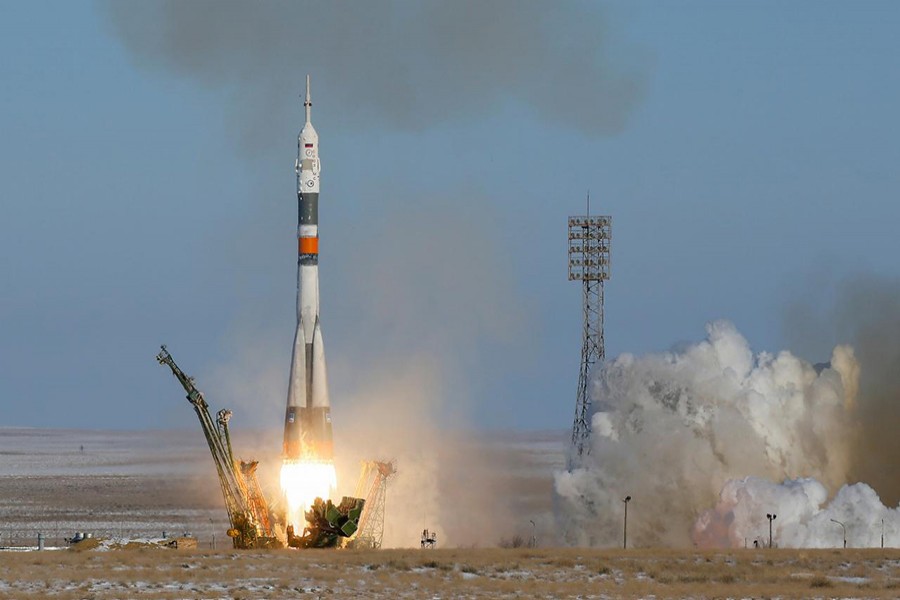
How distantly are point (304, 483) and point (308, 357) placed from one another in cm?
688

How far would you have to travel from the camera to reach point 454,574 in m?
88.1

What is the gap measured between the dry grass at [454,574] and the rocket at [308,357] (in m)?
11.4

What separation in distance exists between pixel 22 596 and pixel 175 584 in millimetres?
7232

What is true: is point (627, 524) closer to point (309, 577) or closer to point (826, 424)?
point (826, 424)

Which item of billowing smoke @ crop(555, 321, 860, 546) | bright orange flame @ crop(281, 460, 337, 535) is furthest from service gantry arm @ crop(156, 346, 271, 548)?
billowing smoke @ crop(555, 321, 860, 546)

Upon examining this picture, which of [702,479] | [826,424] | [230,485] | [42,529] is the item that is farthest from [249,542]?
Answer: [42,529]

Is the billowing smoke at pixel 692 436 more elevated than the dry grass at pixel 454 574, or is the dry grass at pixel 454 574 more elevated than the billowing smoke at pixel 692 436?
the billowing smoke at pixel 692 436

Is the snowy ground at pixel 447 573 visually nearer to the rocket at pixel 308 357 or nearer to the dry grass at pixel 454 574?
the dry grass at pixel 454 574

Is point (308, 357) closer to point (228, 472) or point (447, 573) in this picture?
point (228, 472)

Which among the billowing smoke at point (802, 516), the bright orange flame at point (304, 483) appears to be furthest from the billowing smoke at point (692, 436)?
the bright orange flame at point (304, 483)

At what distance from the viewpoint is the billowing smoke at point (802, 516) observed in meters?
119

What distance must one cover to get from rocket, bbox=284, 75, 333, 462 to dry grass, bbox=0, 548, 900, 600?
11.4m

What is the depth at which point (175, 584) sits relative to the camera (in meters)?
82.8

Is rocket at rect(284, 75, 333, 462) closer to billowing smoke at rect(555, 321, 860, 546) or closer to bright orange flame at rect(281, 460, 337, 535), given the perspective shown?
bright orange flame at rect(281, 460, 337, 535)
